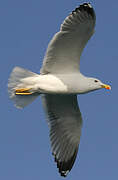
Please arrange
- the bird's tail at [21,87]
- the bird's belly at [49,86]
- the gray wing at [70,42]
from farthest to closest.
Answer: the bird's tail at [21,87] → the bird's belly at [49,86] → the gray wing at [70,42]

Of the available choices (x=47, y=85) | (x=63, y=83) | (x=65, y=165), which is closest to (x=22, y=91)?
(x=47, y=85)

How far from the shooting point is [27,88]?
9.00 metres

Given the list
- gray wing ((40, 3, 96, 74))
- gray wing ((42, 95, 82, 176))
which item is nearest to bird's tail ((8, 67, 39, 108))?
gray wing ((40, 3, 96, 74))

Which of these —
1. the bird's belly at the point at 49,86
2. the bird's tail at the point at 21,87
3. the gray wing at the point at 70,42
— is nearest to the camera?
the gray wing at the point at 70,42

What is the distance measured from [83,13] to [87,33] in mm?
382

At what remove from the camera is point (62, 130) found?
974 cm

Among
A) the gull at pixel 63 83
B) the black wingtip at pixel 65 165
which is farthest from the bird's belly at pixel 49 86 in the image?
the black wingtip at pixel 65 165

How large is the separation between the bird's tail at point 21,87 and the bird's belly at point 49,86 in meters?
0.16

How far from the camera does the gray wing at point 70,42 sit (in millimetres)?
8578

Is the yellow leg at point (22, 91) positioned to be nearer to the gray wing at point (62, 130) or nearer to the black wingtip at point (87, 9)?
the gray wing at point (62, 130)

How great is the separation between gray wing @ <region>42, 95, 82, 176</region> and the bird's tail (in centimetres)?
61

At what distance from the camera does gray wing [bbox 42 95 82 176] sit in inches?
380

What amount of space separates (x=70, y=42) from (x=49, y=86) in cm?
94

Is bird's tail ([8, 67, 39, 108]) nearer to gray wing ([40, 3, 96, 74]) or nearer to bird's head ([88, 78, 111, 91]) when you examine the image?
gray wing ([40, 3, 96, 74])
